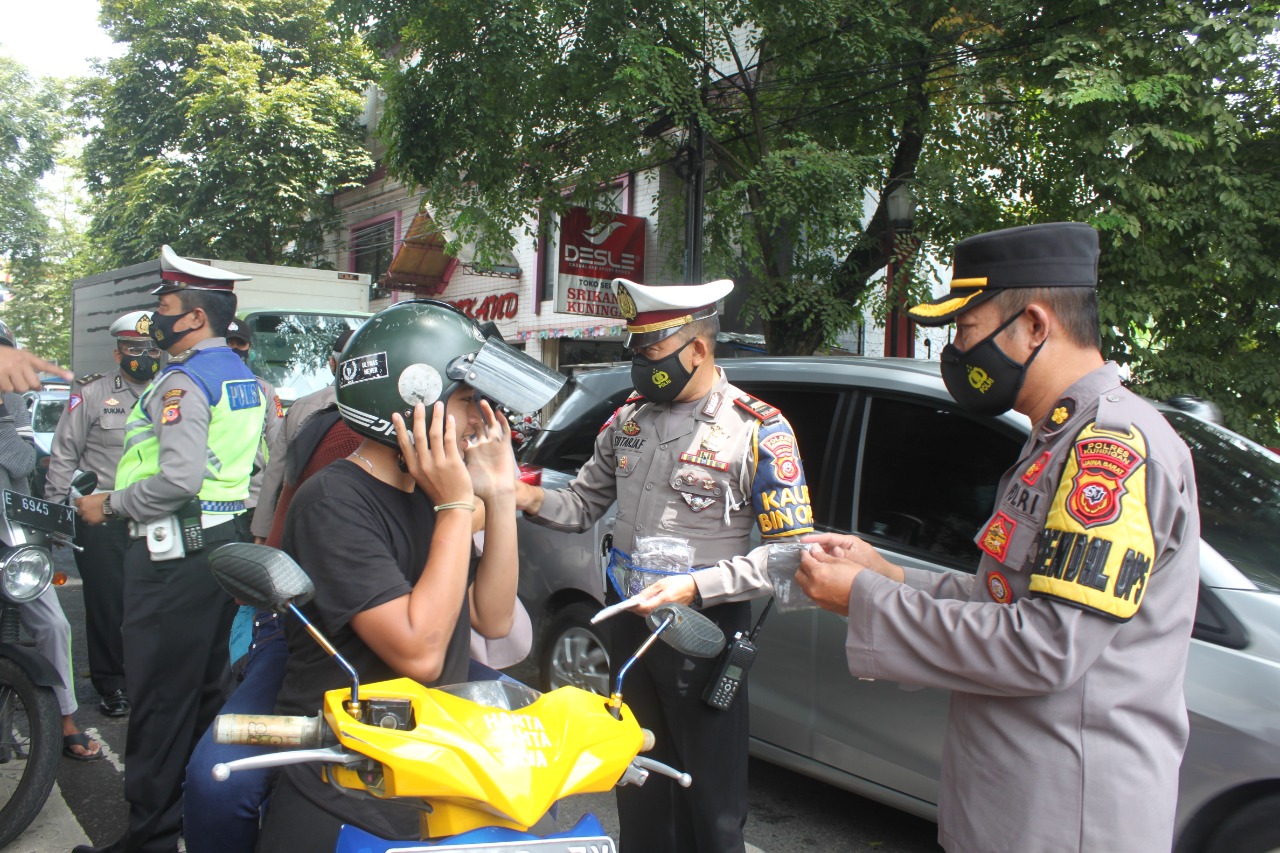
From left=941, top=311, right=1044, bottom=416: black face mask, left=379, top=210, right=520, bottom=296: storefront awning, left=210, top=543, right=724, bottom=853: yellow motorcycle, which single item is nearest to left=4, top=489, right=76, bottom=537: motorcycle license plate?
left=210, top=543, right=724, bottom=853: yellow motorcycle

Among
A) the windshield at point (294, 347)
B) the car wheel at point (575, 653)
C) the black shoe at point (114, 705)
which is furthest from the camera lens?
the windshield at point (294, 347)

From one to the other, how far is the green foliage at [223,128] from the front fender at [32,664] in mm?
18300

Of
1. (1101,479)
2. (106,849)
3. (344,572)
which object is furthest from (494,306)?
(1101,479)

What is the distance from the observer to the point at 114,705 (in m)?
5.23

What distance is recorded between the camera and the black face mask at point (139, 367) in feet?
18.9

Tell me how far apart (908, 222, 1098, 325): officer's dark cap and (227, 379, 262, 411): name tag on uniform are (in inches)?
106

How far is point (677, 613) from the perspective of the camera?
170 cm

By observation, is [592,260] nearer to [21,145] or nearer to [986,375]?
[986,375]

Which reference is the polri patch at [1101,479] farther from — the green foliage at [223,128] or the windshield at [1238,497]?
the green foliage at [223,128]

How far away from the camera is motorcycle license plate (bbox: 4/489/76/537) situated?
3.58 m

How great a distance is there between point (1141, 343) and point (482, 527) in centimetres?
734

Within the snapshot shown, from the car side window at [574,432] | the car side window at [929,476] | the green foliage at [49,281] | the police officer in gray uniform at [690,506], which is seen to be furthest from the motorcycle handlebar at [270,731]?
the green foliage at [49,281]

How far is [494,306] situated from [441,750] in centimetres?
1849

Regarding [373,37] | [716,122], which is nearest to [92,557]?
[373,37]
